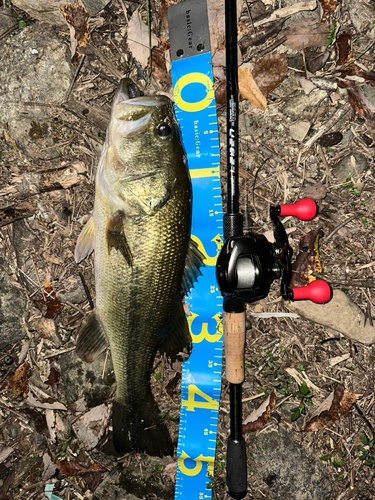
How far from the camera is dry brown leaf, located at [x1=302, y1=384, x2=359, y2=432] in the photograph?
11.5 ft

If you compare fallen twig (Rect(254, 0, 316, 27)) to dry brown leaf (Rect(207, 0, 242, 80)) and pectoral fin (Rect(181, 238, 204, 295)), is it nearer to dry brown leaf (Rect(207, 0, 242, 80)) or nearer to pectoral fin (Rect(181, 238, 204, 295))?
dry brown leaf (Rect(207, 0, 242, 80))

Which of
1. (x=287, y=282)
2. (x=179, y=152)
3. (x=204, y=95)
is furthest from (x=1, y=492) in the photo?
(x=204, y=95)

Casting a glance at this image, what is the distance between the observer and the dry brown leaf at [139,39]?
3.63 metres

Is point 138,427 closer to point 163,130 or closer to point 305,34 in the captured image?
point 163,130

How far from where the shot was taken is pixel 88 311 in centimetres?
386

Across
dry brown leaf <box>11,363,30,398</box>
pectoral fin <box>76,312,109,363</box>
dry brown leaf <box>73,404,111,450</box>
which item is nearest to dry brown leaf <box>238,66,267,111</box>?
pectoral fin <box>76,312,109,363</box>

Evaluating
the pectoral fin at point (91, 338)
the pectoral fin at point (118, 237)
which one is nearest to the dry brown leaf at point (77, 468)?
the pectoral fin at point (91, 338)

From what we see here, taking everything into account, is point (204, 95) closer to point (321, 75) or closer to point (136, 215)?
point (321, 75)

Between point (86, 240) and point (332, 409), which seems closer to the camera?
point (86, 240)

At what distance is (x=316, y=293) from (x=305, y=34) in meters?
2.49

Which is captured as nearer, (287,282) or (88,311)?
(287,282)

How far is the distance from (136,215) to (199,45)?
195 centimetres

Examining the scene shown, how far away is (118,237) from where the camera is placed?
9.50 feet

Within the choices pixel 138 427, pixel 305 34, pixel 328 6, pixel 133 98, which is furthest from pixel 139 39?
pixel 138 427
